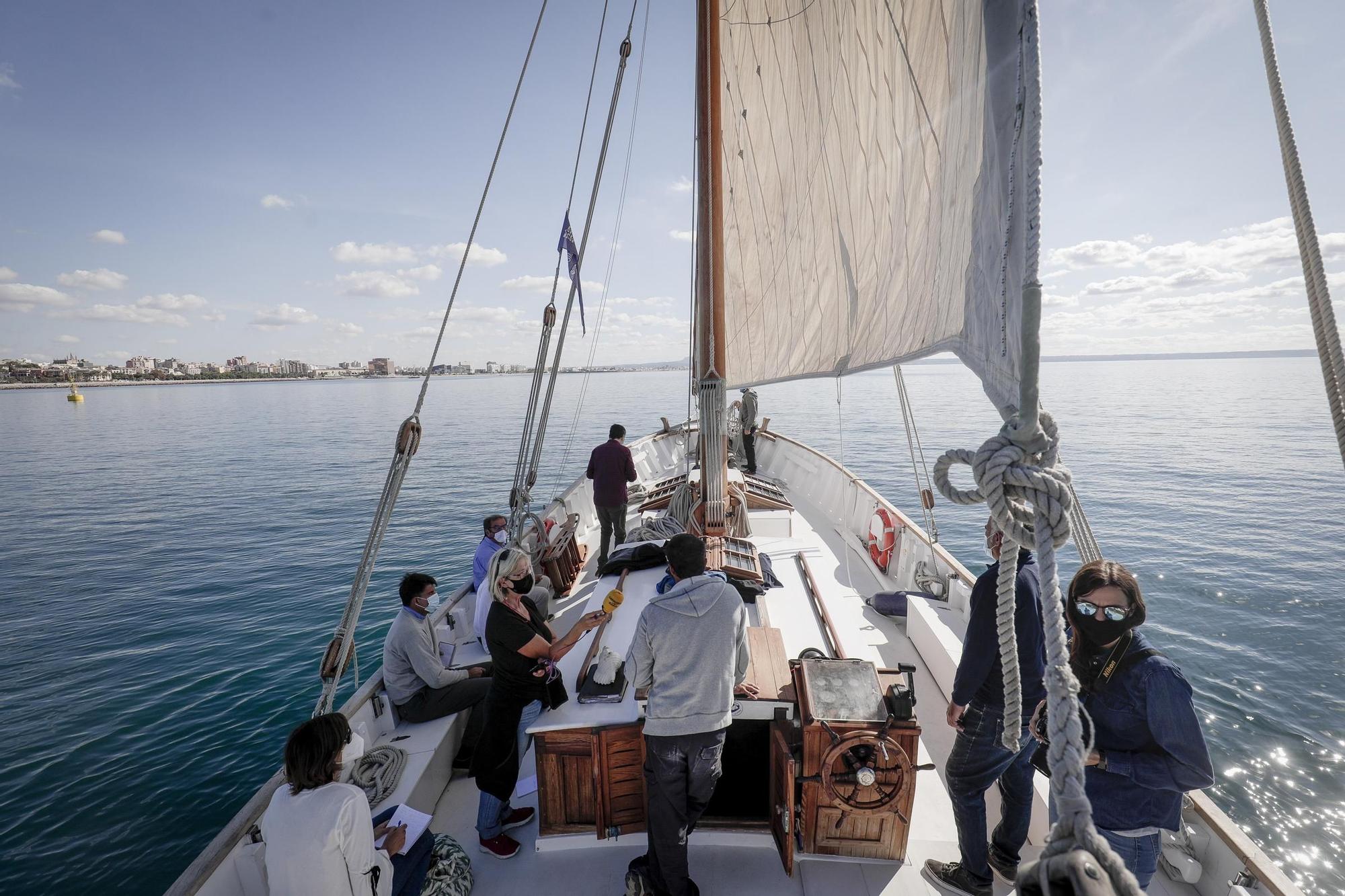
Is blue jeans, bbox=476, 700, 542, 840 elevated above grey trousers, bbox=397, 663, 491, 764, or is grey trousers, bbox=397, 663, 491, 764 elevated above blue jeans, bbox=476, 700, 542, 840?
grey trousers, bbox=397, 663, 491, 764

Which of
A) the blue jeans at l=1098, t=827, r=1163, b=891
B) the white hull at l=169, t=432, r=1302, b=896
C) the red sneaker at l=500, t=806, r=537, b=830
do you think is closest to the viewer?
the blue jeans at l=1098, t=827, r=1163, b=891

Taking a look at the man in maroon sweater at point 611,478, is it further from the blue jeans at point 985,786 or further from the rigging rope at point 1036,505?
the rigging rope at point 1036,505

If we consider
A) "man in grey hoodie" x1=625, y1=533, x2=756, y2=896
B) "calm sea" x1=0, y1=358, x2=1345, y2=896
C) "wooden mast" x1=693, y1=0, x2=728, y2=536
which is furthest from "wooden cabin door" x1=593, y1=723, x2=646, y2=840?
"calm sea" x1=0, y1=358, x2=1345, y2=896

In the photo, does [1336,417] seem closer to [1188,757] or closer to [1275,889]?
[1188,757]

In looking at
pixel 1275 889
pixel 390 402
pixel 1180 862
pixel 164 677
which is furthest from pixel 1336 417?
pixel 390 402

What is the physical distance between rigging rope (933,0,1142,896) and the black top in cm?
208

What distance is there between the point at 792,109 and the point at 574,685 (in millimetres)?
4665

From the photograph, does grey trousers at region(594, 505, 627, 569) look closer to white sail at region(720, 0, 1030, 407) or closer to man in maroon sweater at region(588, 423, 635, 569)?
man in maroon sweater at region(588, 423, 635, 569)

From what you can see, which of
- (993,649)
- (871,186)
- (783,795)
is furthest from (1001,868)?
(871,186)

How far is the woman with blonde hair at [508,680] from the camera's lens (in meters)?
2.65

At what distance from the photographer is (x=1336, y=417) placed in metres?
1.13

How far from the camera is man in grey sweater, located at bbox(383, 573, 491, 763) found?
339cm

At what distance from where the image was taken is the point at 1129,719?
1.91 metres

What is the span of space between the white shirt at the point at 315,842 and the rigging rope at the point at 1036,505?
6.69ft
